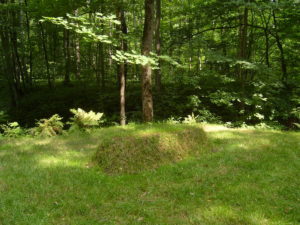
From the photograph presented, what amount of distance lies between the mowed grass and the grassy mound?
0.24 m

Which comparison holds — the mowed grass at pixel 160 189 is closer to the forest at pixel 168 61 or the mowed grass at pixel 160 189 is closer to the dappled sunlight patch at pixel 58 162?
the dappled sunlight patch at pixel 58 162

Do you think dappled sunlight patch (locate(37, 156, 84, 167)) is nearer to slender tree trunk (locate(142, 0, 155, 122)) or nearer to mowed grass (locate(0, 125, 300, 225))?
mowed grass (locate(0, 125, 300, 225))

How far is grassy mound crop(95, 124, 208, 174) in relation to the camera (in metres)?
6.00

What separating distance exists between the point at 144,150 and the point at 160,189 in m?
1.35

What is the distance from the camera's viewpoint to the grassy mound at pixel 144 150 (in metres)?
6.00

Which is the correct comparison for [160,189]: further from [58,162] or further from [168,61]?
[168,61]

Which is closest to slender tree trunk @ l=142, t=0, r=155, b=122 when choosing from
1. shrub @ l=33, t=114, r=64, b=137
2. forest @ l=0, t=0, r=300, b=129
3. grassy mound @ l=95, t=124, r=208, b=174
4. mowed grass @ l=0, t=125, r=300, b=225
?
forest @ l=0, t=0, r=300, b=129

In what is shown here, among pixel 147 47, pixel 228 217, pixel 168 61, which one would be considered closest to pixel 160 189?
pixel 228 217

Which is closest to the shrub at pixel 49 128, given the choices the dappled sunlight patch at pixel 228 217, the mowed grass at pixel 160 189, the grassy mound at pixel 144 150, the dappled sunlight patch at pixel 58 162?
the mowed grass at pixel 160 189

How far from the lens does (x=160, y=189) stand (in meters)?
5.05

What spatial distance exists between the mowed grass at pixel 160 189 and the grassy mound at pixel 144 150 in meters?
0.24

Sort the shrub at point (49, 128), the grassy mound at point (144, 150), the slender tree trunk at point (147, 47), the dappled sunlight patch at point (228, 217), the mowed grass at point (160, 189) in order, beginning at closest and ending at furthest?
the dappled sunlight patch at point (228, 217), the mowed grass at point (160, 189), the grassy mound at point (144, 150), the slender tree trunk at point (147, 47), the shrub at point (49, 128)

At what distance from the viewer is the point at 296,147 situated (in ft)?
24.7

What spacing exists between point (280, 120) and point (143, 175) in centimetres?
1187
